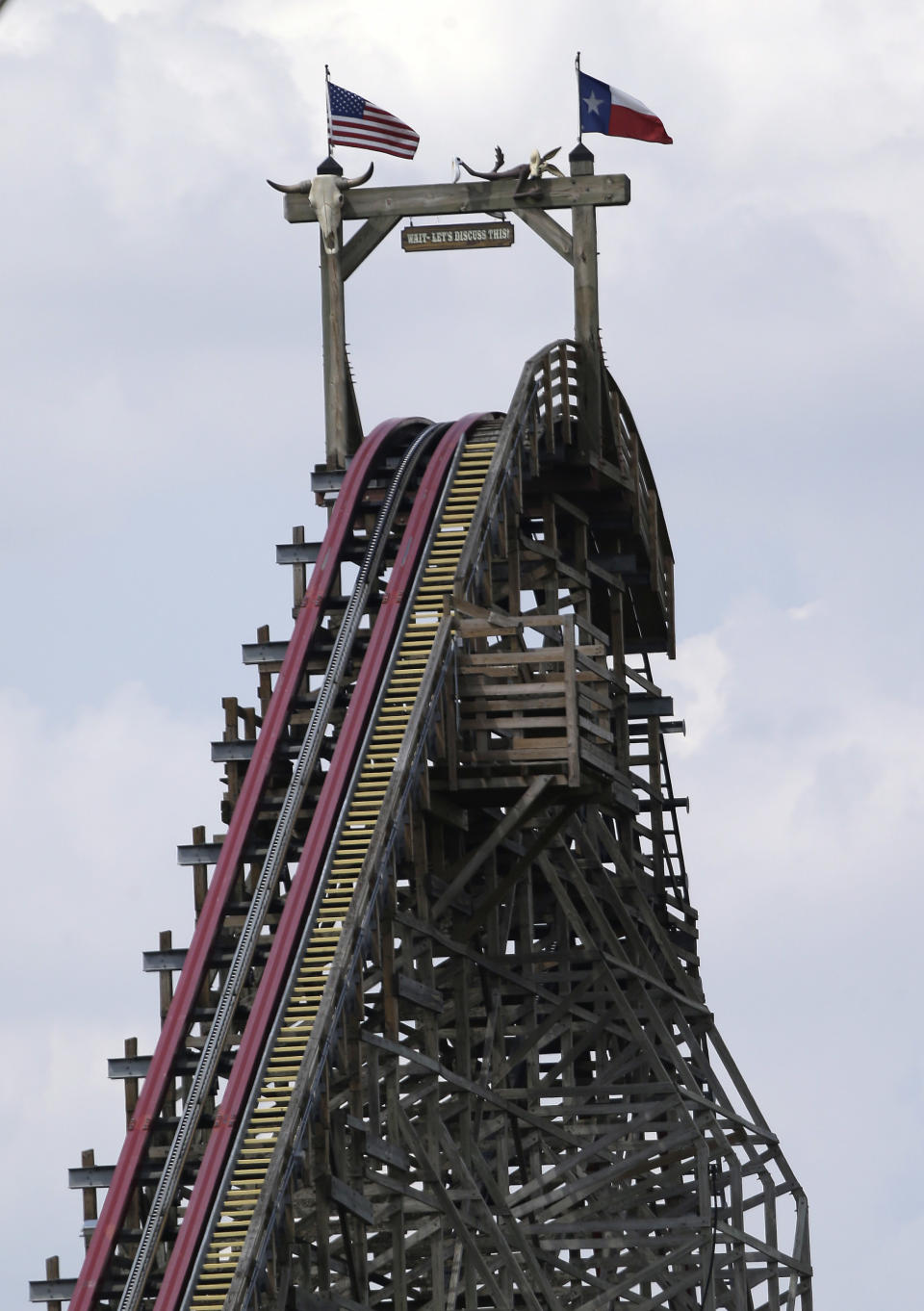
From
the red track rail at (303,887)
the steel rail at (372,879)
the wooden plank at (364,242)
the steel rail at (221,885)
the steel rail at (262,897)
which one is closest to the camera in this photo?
the steel rail at (372,879)

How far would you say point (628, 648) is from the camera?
153ft

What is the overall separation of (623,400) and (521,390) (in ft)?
14.7

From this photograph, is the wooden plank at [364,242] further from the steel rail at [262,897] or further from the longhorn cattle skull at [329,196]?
the steel rail at [262,897]

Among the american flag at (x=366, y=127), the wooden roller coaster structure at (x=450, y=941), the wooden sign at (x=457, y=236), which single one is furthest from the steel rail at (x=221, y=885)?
the american flag at (x=366, y=127)

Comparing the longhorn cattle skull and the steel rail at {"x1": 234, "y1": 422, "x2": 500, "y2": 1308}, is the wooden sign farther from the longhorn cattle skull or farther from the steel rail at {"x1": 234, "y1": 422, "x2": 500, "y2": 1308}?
the steel rail at {"x1": 234, "y1": 422, "x2": 500, "y2": 1308}

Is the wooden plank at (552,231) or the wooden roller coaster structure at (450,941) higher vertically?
the wooden plank at (552,231)

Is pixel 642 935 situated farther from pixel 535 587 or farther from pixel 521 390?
pixel 521 390

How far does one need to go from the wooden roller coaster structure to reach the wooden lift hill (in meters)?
0.04

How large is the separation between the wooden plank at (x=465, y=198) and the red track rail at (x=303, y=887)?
A: 4315mm

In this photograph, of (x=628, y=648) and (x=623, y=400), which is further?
(x=628, y=648)

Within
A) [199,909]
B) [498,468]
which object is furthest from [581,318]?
[199,909]

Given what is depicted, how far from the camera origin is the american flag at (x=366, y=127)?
135 feet

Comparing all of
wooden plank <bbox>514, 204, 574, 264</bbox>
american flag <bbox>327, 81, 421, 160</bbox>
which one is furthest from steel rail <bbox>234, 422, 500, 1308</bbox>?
american flag <bbox>327, 81, 421, 160</bbox>

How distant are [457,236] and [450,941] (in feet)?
33.8
